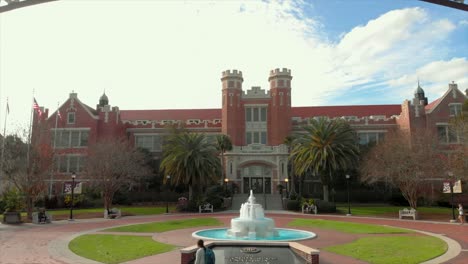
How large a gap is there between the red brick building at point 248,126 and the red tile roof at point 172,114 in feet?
12.1

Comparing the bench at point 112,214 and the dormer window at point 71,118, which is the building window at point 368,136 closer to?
the bench at point 112,214

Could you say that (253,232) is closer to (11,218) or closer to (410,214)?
(11,218)

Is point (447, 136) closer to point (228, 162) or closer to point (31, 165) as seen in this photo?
point (228, 162)

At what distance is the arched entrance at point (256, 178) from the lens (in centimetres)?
5278

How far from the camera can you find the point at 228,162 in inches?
2050

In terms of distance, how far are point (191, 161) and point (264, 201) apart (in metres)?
10.5

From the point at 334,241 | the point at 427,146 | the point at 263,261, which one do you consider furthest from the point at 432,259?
the point at 427,146

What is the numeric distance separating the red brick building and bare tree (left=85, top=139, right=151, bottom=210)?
9.31m

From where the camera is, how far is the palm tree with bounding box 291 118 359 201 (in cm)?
4047

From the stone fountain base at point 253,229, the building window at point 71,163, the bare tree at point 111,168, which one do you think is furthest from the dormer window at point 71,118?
the stone fountain base at point 253,229

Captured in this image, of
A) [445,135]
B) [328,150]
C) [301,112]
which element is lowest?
[328,150]

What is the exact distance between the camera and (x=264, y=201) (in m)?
45.8

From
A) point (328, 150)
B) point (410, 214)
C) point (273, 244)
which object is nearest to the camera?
point (273, 244)

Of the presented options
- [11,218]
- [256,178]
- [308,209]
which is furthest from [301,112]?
[11,218]
